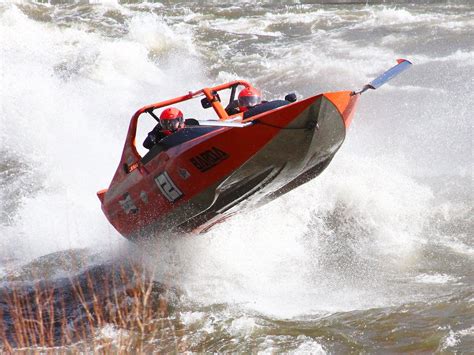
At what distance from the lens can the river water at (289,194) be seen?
6.61 metres

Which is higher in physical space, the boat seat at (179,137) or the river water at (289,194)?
the boat seat at (179,137)

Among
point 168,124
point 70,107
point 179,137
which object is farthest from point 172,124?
point 70,107

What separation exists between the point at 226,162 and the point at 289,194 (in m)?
3.78

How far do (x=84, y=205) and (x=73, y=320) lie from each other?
15.1ft

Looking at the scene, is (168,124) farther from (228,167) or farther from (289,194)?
(289,194)

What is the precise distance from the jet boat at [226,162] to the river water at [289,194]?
0.76 metres

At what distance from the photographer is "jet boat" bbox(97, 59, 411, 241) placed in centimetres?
638

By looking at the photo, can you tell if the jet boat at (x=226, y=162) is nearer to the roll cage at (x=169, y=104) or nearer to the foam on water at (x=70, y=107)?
the roll cage at (x=169, y=104)

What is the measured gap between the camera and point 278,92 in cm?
1805

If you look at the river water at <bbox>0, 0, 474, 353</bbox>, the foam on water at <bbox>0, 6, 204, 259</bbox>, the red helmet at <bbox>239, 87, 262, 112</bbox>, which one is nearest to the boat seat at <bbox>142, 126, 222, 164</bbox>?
the red helmet at <bbox>239, 87, 262, 112</bbox>

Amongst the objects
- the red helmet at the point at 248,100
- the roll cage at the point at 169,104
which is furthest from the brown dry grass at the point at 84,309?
the red helmet at the point at 248,100

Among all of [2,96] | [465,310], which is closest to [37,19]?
[2,96]

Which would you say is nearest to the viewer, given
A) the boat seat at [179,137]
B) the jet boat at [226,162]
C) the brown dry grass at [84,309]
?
the brown dry grass at [84,309]

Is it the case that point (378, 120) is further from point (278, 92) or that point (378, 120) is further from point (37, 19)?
point (37, 19)
